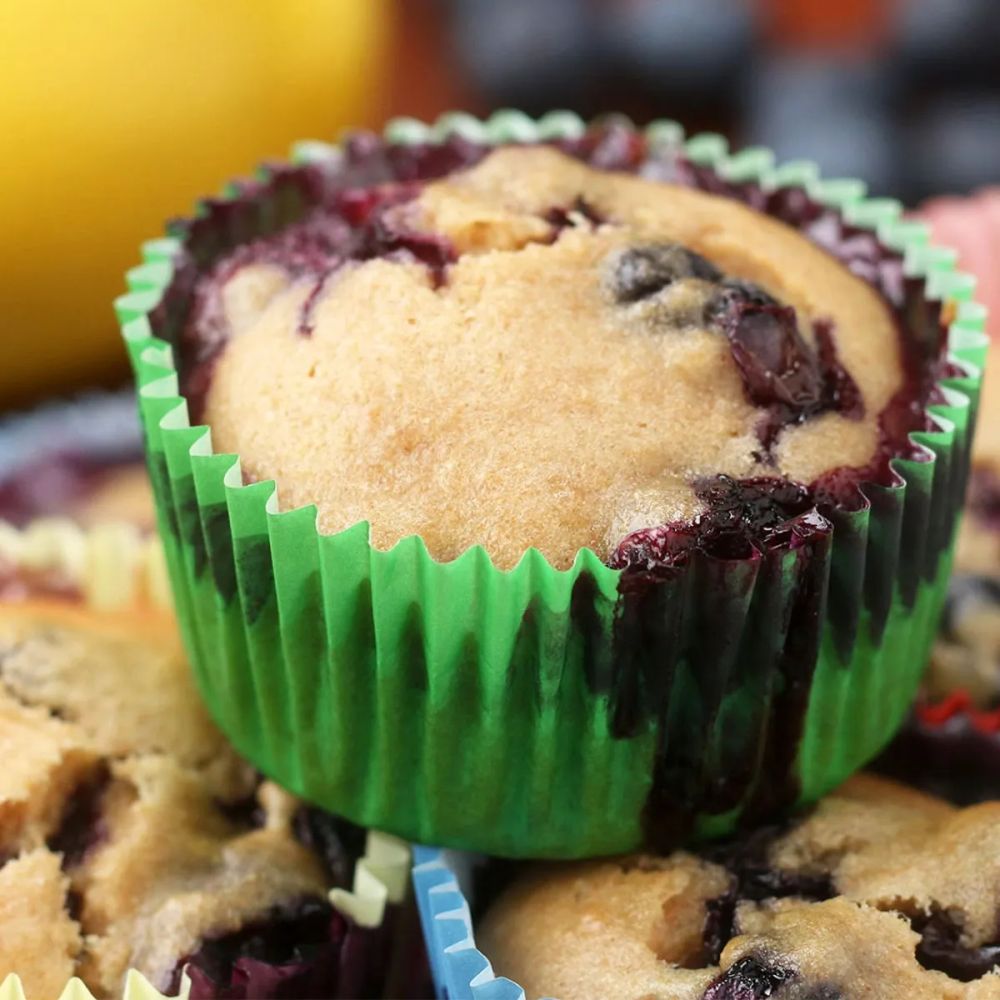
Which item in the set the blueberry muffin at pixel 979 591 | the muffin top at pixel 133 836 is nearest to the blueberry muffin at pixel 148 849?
the muffin top at pixel 133 836

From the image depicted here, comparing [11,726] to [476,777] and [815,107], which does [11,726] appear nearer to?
[476,777]

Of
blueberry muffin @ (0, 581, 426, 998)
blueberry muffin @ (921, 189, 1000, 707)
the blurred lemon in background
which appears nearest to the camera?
blueberry muffin @ (0, 581, 426, 998)

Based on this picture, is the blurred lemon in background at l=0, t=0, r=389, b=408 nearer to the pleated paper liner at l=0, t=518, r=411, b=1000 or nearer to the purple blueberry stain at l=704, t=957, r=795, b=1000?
the pleated paper liner at l=0, t=518, r=411, b=1000

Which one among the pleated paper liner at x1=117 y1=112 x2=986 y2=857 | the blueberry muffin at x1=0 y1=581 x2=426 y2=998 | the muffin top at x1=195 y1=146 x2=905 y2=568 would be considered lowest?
the blueberry muffin at x1=0 y1=581 x2=426 y2=998

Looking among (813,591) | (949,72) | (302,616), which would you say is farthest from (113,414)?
(949,72)

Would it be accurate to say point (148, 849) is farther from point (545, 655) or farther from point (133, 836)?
point (545, 655)

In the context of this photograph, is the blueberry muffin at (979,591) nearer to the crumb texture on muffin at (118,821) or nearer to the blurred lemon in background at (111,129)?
the crumb texture on muffin at (118,821)

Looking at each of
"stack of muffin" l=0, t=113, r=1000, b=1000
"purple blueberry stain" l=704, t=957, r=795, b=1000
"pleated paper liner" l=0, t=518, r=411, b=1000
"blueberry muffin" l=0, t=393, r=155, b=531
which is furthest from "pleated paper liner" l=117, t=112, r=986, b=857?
"blueberry muffin" l=0, t=393, r=155, b=531

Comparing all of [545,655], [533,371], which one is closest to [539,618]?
[545,655]

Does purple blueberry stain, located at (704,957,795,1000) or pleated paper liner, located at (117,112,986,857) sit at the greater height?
pleated paper liner, located at (117,112,986,857)
